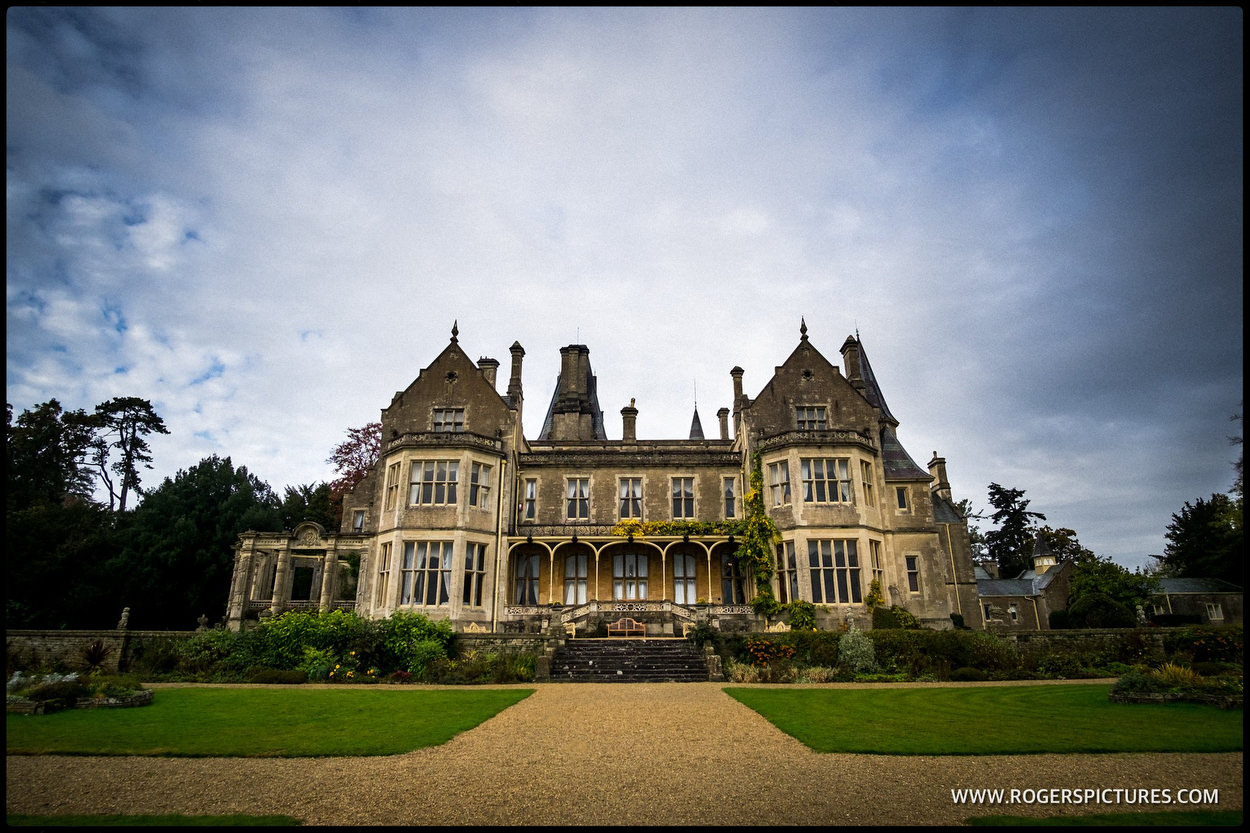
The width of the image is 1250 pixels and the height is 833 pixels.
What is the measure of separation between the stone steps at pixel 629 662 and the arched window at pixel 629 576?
258 inches

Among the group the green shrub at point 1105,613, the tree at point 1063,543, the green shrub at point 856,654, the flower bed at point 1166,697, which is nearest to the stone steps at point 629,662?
the green shrub at point 856,654

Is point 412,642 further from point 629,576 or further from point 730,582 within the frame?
point 730,582

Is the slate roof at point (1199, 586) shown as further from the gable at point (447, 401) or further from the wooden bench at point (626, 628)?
the gable at point (447, 401)

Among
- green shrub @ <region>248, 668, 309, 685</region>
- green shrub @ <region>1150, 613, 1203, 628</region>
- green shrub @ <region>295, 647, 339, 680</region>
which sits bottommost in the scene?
green shrub @ <region>1150, 613, 1203, 628</region>

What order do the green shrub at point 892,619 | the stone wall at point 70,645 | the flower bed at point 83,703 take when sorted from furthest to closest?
the green shrub at point 892,619
the stone wall at point 70,645
the flower bed at point 83,703

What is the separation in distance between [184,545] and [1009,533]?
67029mm

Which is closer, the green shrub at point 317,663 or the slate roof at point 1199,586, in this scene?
the green shrub at point 317,663

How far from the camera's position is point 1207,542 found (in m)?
42.0

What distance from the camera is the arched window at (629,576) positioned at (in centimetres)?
2750

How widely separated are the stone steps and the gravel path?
815 cm

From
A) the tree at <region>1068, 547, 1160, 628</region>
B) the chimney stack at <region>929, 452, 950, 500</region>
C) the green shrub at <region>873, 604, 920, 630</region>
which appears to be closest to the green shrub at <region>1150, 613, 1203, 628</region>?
the tree at <region>1068, 547, 1160, 628</region>

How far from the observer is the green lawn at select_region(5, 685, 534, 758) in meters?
9.60

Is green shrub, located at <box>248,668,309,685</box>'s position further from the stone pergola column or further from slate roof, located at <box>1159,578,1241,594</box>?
slate roof, located at <box>1159,578,1241,594</box>

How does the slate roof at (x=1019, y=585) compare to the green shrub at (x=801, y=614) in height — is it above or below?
below
